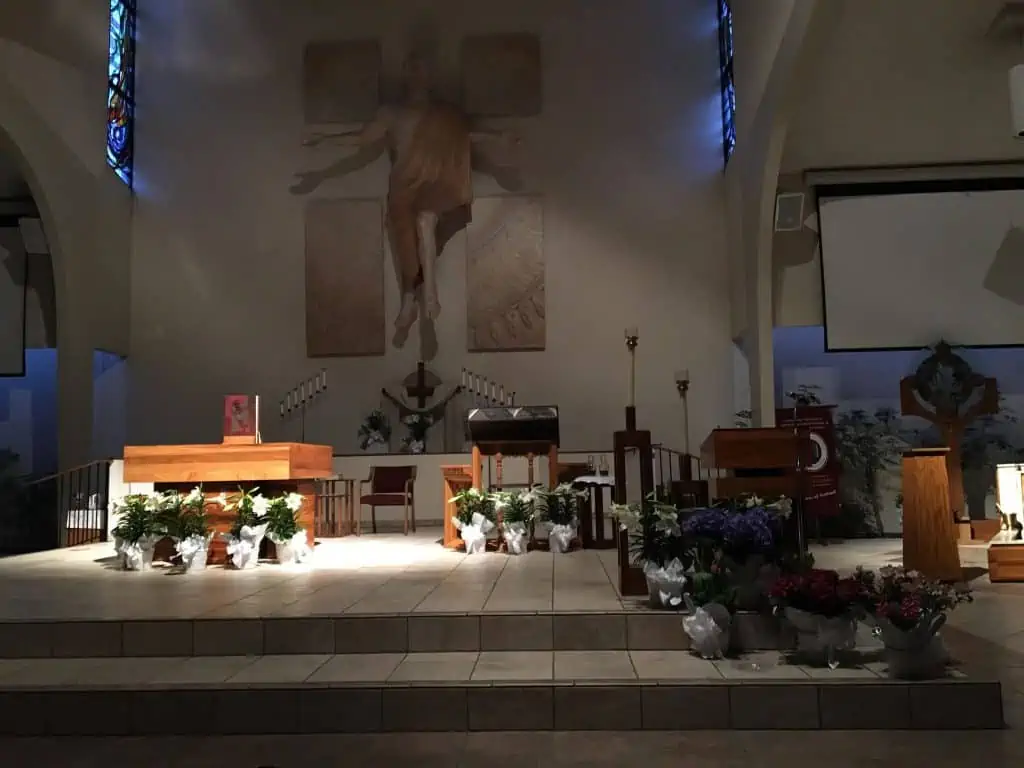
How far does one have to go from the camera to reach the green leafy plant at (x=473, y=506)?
627 cm

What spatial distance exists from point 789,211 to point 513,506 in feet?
15.5

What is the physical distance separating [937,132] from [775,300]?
2192 millimetres

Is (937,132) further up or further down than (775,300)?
further up

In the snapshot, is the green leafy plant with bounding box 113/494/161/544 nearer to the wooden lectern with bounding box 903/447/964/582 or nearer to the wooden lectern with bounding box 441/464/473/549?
the wooden lectern with bounding box 441/464/473/549

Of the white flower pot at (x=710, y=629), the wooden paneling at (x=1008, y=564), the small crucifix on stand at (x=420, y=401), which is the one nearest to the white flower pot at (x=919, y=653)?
the white flower pot at (x=710, y=629)

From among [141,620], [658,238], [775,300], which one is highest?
[658,238]

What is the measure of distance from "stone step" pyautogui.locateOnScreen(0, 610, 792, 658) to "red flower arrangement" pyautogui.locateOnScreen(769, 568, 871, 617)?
493 mm

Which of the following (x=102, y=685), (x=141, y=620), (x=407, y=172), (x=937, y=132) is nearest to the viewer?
(x=102, y=685)

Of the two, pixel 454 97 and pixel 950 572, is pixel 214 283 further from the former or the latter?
pixel 950 572

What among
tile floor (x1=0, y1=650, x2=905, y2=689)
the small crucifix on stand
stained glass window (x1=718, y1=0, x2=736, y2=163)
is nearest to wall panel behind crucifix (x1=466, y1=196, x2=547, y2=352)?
the small crucifix on stand

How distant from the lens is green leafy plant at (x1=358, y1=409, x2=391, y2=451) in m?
10.1

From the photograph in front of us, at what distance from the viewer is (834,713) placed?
310cm

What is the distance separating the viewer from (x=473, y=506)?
20.6 feet

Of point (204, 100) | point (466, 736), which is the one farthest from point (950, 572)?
point (204, 100)
